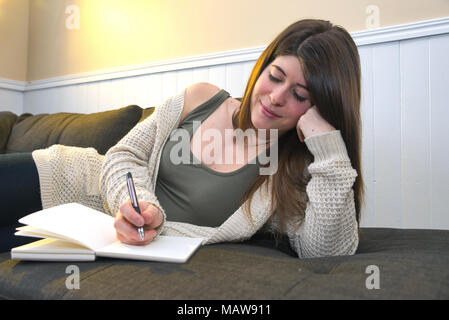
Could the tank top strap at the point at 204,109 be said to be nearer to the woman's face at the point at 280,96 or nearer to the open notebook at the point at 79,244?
the woman's face at the point at 280,96

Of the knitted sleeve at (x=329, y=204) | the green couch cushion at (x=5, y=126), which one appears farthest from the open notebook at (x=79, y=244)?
the green couch cushion at (x=5, y=126)

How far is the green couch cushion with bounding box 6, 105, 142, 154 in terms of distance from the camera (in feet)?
4.71

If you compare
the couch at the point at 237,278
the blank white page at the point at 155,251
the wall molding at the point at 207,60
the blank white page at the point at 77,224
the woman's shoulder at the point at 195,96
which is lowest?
the couch at the point at 237,278

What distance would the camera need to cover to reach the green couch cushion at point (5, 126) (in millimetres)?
1726

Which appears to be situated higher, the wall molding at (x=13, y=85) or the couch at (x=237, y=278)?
the wall molding at (x=13, y=85)

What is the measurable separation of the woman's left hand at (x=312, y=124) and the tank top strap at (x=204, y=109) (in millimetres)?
286

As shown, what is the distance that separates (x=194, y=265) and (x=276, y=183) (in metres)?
0.38

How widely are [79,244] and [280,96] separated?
580 mm

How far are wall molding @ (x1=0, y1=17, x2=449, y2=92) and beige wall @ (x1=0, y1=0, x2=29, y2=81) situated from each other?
2.9 inches

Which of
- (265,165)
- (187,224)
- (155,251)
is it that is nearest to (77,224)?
(155,251)

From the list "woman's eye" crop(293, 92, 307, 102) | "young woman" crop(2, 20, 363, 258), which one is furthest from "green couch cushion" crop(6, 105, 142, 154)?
"woman's eye" crop(293, 92, 307, 102)

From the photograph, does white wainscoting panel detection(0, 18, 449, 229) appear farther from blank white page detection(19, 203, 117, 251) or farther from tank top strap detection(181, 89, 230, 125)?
blank white page detection(19, 203, 117, 251)
